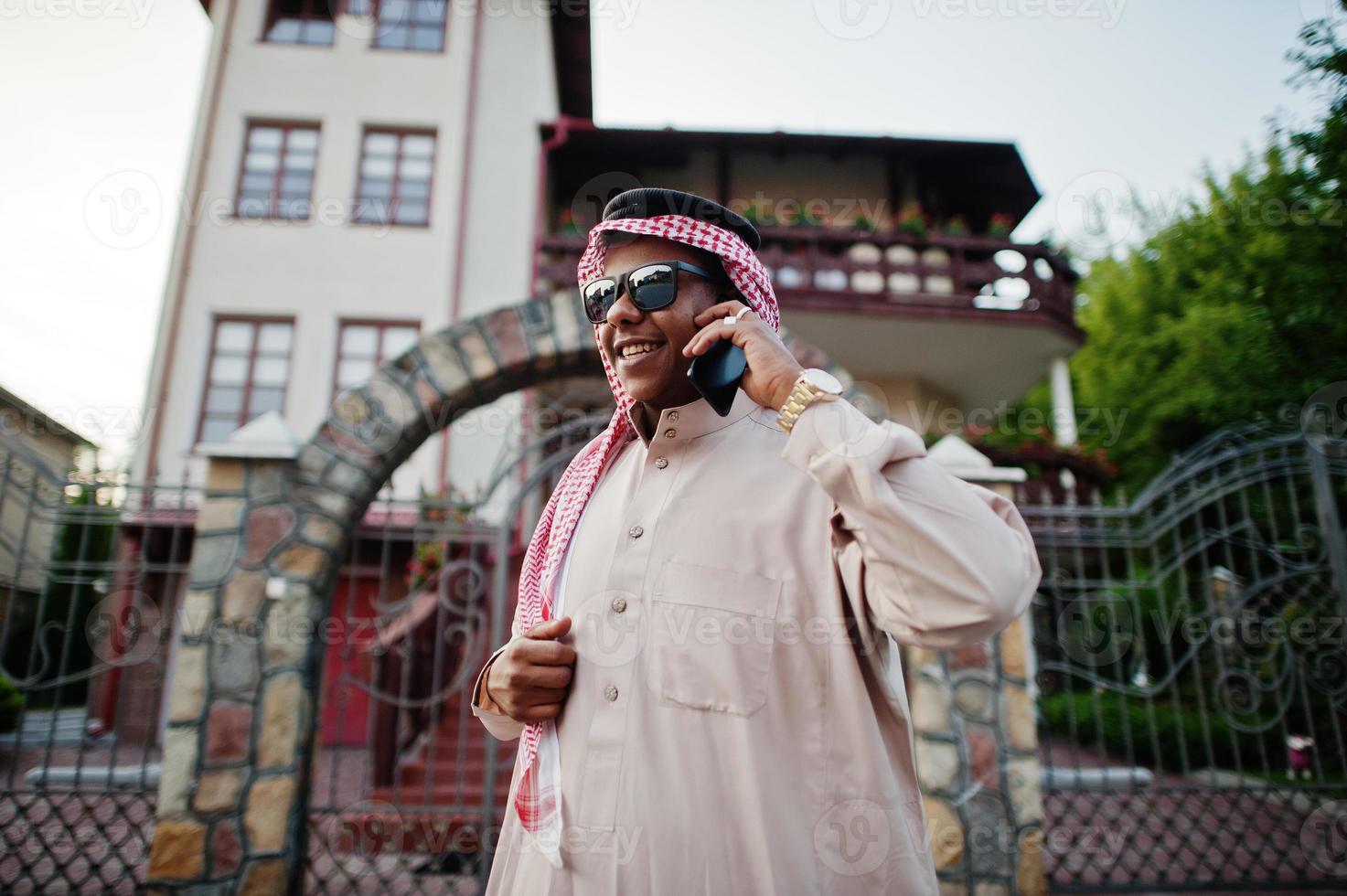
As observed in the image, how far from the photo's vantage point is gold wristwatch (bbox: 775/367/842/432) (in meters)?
1.21

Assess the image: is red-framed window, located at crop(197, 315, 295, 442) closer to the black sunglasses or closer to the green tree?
the black sunglasses

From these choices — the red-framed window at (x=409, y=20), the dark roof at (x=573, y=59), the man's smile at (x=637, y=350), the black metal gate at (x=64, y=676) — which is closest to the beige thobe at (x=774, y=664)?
the man's smile at (x=637, y=350)

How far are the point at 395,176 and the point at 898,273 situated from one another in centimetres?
732

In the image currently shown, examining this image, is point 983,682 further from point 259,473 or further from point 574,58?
point 574,58

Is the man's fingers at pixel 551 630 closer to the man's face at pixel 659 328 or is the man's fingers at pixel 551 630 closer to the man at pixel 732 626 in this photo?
the man at pixel 732 626

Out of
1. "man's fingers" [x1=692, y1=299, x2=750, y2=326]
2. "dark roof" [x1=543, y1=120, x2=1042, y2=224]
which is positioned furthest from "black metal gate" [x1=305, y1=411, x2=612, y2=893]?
"dark roof" [x1=543, y1=120, x2=1042, y2=224]

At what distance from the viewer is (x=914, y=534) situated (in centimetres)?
107

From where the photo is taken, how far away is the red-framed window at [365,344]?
33.3 feet

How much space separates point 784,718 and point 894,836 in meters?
0.24

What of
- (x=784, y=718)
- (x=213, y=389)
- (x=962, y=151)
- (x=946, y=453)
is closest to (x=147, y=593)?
(x=213, y=389)

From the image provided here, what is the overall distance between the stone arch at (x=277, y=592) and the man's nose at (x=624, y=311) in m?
2.79

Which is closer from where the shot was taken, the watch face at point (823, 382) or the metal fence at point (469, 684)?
the watch face at point (823, 382)

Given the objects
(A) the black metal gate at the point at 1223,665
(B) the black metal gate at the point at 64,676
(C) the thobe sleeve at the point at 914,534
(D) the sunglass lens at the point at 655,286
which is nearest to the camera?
(C) the thobe sleeve at the point at 914,534

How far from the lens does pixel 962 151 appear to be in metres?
11.5
